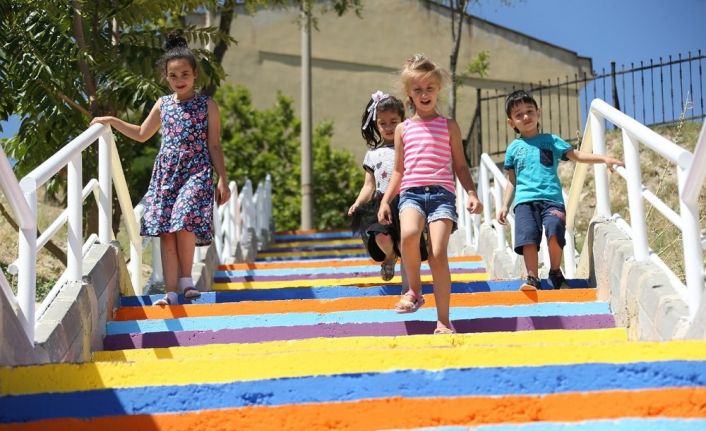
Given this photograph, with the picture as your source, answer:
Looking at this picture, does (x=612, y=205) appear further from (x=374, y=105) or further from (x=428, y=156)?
(x=428, y=156)

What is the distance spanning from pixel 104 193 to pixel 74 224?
3.60 ft

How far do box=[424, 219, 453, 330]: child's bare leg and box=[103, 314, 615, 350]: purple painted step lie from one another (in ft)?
0.67

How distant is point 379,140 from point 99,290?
213 cm

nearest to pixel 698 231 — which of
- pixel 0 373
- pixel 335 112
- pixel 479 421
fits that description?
pixel 479 421

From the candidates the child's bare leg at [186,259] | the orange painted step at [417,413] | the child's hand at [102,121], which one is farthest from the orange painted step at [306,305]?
the orange painted step at [417,413]

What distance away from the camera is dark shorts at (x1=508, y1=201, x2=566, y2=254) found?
6691 mm

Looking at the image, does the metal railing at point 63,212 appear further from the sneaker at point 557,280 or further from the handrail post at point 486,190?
the handrail post at point 486,190

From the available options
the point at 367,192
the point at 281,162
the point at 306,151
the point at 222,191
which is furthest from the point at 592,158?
the point at 281,162

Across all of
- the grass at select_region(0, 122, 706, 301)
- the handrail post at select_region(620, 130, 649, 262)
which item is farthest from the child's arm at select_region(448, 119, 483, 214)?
the grass at select_region(0, 122, 706, 301)

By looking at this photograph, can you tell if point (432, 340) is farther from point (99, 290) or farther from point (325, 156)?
point (325, 156)

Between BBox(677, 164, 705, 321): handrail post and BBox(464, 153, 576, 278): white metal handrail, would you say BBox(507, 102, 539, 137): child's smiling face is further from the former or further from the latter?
BBox(677, 164, 705, 321): handrail post

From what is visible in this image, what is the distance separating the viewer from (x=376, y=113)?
690 centimetres

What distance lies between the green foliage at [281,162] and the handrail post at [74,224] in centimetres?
1534

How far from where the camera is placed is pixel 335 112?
82.1 ft
